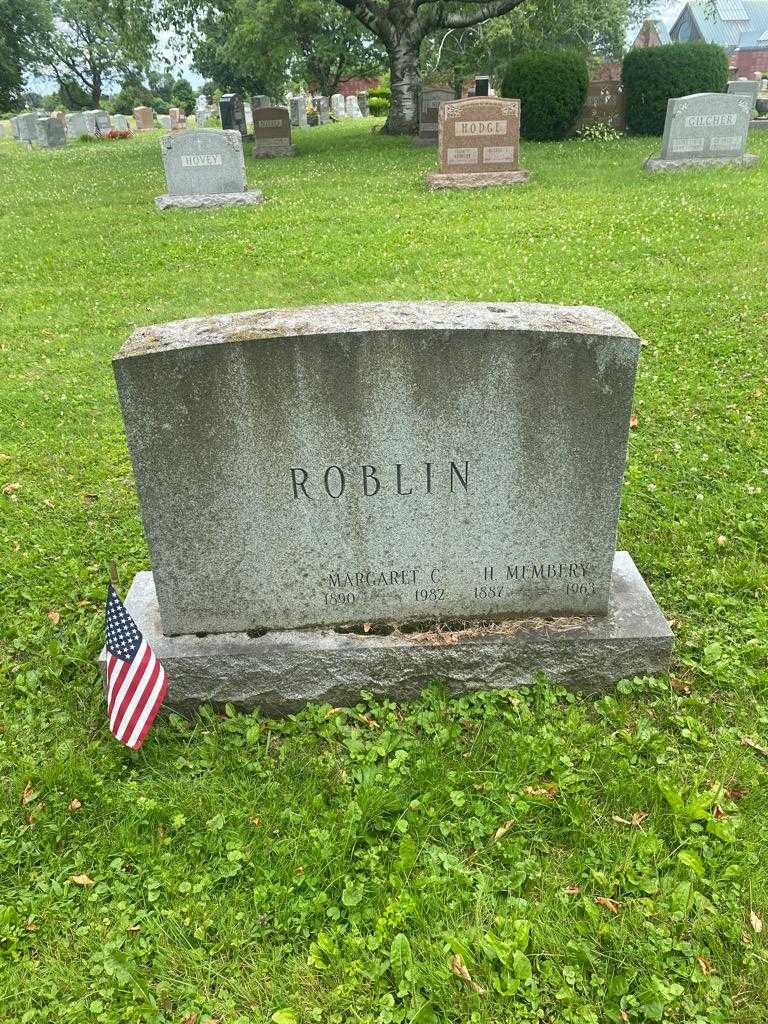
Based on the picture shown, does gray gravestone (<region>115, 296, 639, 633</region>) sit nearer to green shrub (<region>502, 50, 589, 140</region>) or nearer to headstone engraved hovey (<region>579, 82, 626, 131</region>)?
green shrub (<region>502, 50, 589, 140</region>)

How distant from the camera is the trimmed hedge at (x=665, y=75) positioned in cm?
2127

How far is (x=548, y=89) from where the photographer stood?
2181 cm

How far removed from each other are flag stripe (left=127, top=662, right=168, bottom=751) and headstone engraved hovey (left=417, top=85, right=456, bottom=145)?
73.5 feet

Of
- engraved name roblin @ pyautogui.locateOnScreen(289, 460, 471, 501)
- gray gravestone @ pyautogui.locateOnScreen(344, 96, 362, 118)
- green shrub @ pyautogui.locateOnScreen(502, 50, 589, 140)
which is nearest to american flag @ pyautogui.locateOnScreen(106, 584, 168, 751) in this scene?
engraved name roblin @ pyautogui.locateOnScreen(289, 460, 471, 501)

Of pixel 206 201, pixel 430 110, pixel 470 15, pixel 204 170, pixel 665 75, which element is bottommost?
pixel 206 201

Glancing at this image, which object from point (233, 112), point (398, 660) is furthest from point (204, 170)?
point (233, 112)

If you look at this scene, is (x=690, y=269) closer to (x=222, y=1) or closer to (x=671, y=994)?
(x=671, y=994)

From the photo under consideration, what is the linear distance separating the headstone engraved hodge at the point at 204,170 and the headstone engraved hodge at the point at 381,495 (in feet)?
43.5

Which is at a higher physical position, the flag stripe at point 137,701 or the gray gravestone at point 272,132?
the gray gravestone at point 272,132

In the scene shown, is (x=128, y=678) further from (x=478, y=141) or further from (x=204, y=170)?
(x=478, y=141)

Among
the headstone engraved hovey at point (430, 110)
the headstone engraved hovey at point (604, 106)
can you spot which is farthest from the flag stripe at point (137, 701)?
the headstone engraved hovey at point (604, 106)

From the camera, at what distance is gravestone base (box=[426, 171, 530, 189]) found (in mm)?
15914

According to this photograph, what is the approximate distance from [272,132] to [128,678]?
2340 cm

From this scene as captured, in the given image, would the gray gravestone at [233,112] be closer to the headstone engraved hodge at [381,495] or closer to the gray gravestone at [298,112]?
the gray gravestone at [298,112]
